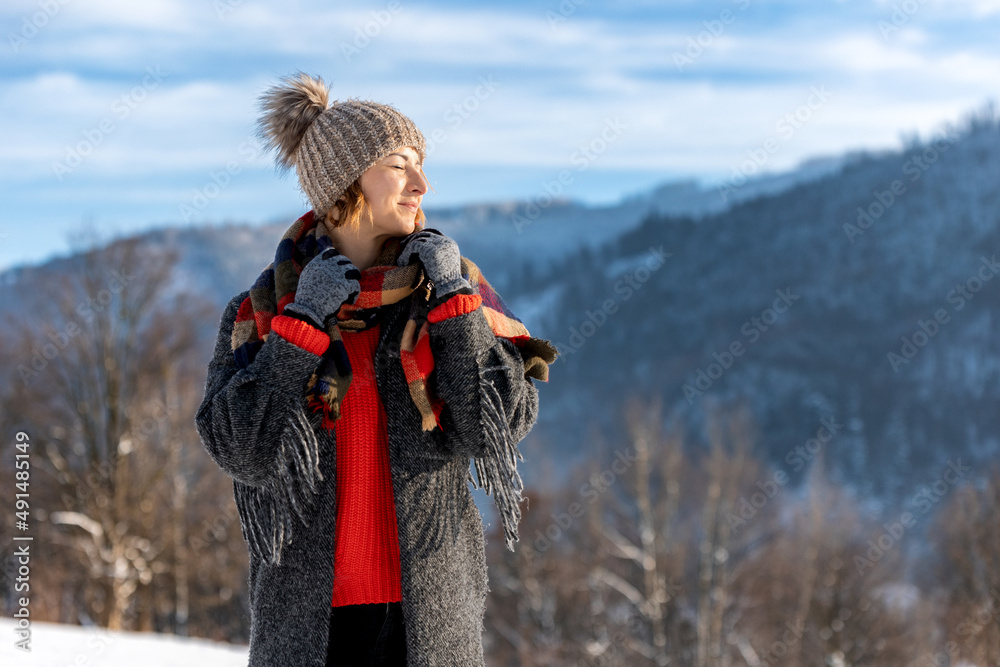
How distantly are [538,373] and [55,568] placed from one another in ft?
65.9

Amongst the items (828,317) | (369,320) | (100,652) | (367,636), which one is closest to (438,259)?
(369,320)

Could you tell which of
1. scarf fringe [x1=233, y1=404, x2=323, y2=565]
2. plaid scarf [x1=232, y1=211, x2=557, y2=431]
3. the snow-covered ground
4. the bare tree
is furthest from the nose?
the bare tree

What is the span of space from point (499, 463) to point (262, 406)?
0.52 meters

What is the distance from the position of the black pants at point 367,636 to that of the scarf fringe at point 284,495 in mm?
202

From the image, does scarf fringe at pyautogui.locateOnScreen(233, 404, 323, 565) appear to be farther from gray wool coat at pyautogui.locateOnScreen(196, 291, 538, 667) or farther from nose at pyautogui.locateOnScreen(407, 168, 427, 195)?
nose at pyautogui.locateOnScreen(407, 168, 427, 195)

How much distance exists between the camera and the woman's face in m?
2.20

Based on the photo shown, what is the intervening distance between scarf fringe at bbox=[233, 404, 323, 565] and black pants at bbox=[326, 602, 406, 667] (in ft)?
0.66

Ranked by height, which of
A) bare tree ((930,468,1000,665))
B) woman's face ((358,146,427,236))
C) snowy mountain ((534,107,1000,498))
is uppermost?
snowy mountain ((534,107,1000,498))

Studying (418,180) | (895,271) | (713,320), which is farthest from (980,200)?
(418,180)

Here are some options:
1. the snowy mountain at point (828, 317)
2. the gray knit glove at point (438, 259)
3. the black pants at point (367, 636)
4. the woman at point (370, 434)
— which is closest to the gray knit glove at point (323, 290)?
the woman at point (370, 434)

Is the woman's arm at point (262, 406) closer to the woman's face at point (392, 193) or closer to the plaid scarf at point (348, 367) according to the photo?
the plaid scarf at point (348, 367)

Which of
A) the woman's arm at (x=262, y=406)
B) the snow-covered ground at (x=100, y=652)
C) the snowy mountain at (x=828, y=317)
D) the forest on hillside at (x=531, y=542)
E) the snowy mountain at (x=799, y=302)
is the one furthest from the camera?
the snowy mountain at (x=799, y=302)

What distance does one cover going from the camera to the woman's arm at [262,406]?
1.95m

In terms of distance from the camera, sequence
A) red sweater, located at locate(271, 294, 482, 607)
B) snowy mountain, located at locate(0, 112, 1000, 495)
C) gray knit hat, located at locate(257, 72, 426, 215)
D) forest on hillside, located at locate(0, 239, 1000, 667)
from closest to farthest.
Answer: red sweater, located at locate(271, 294, 482, 607), gray knit hat, located at locate(257, 72, 426, 215), forest on hillside, located at locate(0, 239, 1000, 667), snowy mountain, located at locate(0, 112, 1000, 495)
